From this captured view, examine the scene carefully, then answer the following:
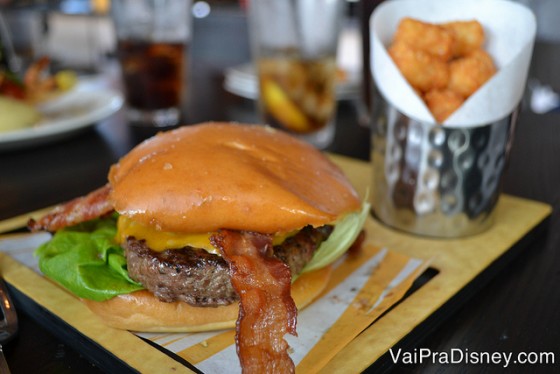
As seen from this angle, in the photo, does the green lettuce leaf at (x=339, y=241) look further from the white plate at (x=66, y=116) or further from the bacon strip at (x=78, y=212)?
the white plate at (x=66, y=116)

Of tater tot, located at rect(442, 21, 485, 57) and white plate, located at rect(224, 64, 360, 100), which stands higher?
tater tot, located at rect(442, 21, 485, 57)

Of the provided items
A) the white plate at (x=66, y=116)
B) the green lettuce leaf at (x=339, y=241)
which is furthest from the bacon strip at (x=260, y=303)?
the white plate at (x=66, y=116)

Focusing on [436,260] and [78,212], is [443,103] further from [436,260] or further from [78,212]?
[78,212]

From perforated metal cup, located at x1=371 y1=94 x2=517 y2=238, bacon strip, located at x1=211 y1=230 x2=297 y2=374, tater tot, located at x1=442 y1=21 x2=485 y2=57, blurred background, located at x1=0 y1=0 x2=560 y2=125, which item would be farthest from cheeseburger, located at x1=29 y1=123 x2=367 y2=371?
blurred background, located at x1=0 y1=0 x2=560 y2=125

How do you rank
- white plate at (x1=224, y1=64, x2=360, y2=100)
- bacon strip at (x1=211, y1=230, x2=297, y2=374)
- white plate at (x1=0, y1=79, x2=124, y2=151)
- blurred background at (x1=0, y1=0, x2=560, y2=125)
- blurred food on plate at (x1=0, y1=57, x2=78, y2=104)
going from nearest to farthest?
bacon strip at (x1=211, y1=230, x2=297, y2=374) < white plate at (x1=0, y1=79, x2=124, y2=151) < blurred food on plate at (x1=0, y1=57, x2=78, y2=104) < white plate at (x1=224, y1=64, x2=360, y2=100) < blurred background at (x1=0, y1=0, x2=560, y2=125)

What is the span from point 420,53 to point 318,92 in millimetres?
666

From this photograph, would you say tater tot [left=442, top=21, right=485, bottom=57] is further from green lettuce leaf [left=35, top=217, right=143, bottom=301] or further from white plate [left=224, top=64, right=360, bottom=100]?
white plate [left=224, top=64, right=360, bottom=100]

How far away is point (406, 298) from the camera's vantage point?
0.90m

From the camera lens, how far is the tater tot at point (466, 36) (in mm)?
1093

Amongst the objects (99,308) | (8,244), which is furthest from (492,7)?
(8,244)

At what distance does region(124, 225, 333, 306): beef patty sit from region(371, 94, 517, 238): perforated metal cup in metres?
0.38

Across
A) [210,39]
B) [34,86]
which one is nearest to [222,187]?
[34,86]

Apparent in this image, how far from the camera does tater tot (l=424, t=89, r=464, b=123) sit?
104 cm

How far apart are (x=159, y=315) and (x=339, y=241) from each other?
0.33 m
